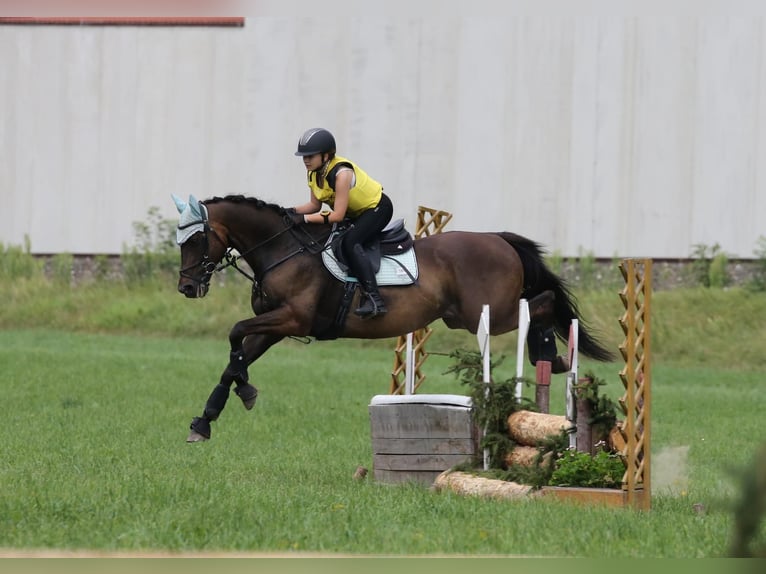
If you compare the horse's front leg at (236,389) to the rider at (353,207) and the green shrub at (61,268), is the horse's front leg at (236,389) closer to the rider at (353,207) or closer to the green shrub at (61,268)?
the rider at (353,207)

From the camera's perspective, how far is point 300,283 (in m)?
10.6

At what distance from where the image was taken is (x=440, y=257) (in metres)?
11.2

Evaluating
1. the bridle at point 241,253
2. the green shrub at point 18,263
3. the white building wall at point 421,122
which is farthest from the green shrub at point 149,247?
the bridle at point 241,253

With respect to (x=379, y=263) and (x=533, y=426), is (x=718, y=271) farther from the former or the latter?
(x=533, y=426)

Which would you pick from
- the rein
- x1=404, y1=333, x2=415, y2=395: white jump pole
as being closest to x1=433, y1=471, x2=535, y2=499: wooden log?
x1=404, y1=333, x2=415, y2=395: white jump pole

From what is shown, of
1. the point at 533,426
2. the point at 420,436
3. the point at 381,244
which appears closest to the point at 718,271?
the point at 381,244

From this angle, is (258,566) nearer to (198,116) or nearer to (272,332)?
(272,332)

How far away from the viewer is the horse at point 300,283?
34.3 ft

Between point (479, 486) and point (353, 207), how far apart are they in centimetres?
290

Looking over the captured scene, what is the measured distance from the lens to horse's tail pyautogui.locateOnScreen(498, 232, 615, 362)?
11.7 metres

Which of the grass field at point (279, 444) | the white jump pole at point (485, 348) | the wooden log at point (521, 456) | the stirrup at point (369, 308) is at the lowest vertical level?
the grass field at point (279, 444)

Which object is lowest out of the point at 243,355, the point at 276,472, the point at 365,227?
the point at 276,472

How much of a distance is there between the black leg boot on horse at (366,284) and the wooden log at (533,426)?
73.5 inches

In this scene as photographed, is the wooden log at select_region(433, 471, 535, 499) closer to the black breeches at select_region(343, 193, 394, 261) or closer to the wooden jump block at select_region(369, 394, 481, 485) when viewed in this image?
the wooden jump block at select_region(369, 394, 481, 485)
